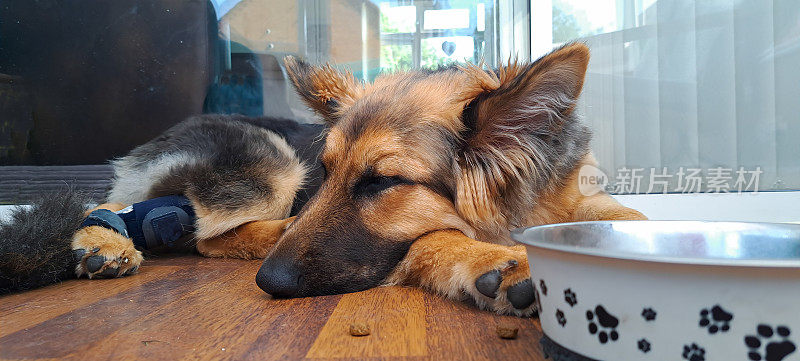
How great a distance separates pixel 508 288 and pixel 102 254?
1.66 metres

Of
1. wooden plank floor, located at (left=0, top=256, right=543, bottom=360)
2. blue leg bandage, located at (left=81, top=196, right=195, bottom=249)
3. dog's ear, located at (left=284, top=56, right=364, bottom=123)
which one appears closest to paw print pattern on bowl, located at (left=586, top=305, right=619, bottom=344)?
wooden plank floor, located at (left=0, top=256, right=543, bottom=360)

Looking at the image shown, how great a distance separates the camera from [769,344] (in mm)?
819

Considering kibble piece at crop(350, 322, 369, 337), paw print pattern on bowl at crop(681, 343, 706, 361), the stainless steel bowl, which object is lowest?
kibble piece at crop(350, 322, 369, 337)

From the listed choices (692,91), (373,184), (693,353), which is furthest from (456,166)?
(692,91)

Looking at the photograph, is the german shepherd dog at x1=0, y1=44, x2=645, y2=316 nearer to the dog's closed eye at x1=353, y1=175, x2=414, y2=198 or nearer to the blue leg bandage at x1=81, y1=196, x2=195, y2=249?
the dog's closed eye at x1=353, y1=175, x2=414, y2=198

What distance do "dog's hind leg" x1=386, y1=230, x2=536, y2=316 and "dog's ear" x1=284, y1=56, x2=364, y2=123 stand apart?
1.00 meters

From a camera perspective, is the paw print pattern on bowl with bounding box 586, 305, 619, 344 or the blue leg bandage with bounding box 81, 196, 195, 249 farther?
the blue leg bandage with bounding box 81, 196, 195, 249

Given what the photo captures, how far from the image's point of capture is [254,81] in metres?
4.84

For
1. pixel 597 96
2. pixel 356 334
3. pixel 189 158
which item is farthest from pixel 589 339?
pixel 597 96

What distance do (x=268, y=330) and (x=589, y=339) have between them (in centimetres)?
81

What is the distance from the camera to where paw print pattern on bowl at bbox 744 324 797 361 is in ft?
2.66

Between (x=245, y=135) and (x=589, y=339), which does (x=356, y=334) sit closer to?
(x=589, y=339)

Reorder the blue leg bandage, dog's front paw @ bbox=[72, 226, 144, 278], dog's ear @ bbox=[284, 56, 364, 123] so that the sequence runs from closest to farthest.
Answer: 1. dog's front paw @ bbox=[72, 226, 144, 278]
2. the blue leg bandage
3. dog's ear @ bbox=[284, 56, 364, 123]

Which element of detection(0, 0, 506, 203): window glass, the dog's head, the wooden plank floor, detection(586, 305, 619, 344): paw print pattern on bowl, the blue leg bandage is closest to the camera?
detection(586, 305, 619, 344): paw print pattern on bowl
